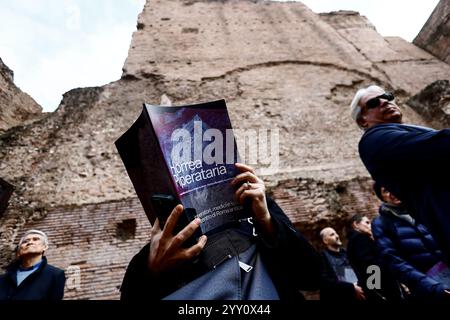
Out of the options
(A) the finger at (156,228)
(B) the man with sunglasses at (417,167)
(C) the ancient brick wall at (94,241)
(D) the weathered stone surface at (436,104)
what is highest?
(D) the weathered stone surface at (436,104)

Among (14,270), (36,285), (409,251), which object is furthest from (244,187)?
(14,270)

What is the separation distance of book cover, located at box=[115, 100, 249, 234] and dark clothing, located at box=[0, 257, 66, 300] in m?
1.88

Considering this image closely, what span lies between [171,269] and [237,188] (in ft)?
1.18

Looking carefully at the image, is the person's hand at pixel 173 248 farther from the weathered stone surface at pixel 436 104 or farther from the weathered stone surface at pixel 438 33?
the weathered stone surface at pixel 438 33

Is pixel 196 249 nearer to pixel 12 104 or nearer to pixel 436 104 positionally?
pixel 436 104

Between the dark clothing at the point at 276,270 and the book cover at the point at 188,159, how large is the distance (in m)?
0.12

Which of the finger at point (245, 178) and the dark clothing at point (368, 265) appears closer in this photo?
the finger at point (245, 178)

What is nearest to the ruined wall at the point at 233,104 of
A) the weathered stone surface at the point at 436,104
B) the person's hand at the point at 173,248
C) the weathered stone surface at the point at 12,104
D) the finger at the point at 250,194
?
the weathered stone surface at the point at 436,104

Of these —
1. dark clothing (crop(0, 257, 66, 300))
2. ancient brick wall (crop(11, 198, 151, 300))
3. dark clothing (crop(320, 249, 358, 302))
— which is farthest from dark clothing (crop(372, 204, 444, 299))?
ancient brick wall (crop(11, 198, 151, 300))

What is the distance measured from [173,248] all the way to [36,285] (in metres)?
2.12

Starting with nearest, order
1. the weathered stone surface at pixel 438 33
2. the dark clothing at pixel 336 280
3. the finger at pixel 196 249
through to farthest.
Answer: the finger at pixel 196 249
the dark clothing at pixel 336 280
the weathered stone surface at pixel 438 33

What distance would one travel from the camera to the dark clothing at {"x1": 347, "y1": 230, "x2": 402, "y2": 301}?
89.4 inches

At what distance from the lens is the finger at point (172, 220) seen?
996 millimetres

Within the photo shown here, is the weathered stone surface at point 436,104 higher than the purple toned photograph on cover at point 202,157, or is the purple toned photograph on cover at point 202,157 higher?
the weathered stone surface at point 436,104
